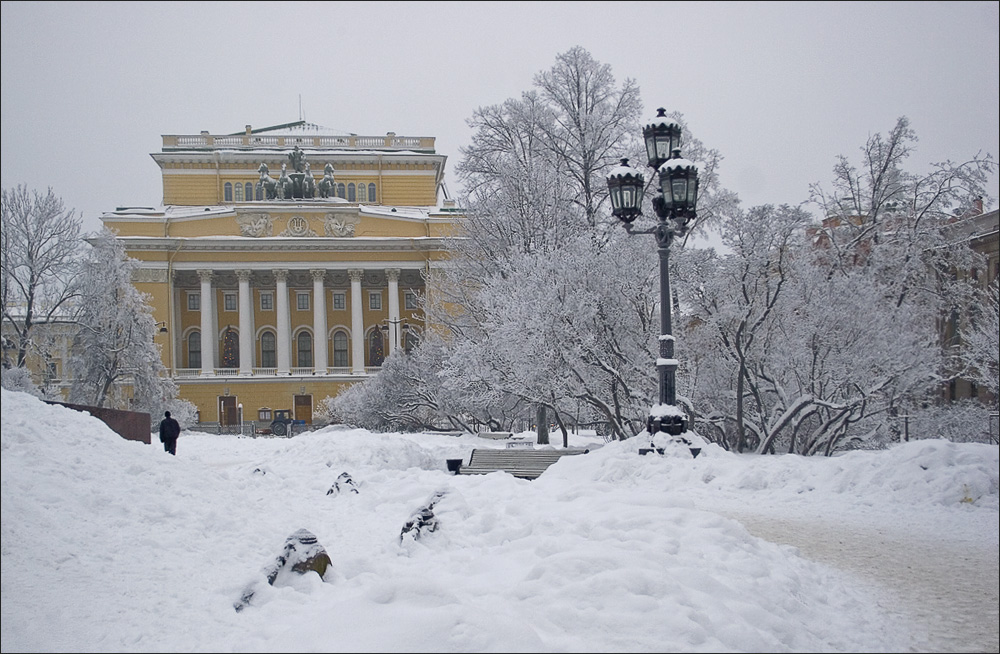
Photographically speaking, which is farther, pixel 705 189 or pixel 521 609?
pixel 705 189

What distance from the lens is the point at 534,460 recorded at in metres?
16.3

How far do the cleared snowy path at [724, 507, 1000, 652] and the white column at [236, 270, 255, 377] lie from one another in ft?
168

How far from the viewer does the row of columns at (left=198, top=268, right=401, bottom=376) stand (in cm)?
5347

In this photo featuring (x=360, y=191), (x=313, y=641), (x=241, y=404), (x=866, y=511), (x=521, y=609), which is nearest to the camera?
(x=313, y=641)

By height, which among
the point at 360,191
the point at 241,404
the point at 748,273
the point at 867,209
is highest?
the point at 360,191

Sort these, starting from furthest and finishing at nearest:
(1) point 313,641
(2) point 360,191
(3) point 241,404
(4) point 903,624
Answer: (2) point 360,191
(3) point 241,404
(1) point 313,641
(4) point 903,624

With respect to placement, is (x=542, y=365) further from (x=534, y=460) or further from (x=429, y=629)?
(x=429, y=629)

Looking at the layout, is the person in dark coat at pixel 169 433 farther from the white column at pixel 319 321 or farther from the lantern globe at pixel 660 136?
the white column at pixel 319 321

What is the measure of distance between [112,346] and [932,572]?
25.9 meters

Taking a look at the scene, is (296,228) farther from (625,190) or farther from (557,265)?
(625,190)

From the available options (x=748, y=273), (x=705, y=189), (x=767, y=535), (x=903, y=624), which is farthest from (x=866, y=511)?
(x=705, y=189)

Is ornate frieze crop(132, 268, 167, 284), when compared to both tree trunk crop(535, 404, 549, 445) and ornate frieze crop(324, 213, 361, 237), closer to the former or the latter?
ornate frieze crop(324, 213, 361, 237)

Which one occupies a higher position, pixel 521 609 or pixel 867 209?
pixel 867 209

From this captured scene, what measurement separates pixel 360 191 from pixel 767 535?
55.4m
